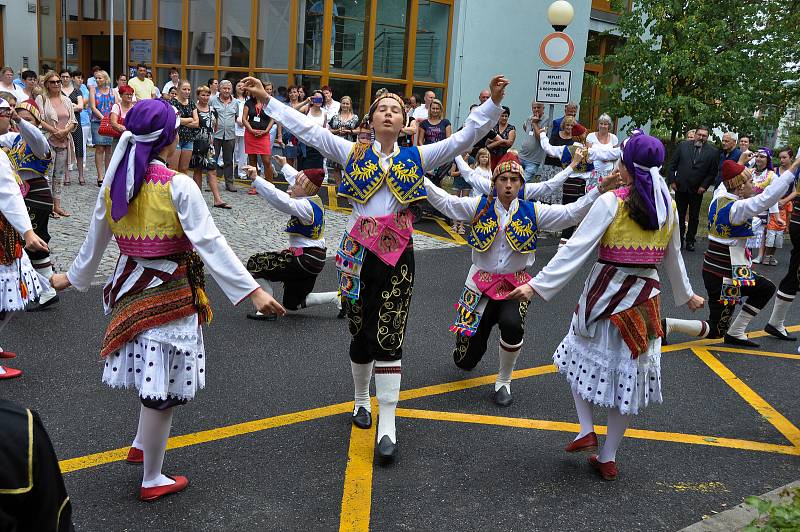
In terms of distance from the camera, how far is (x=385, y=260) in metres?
4.39

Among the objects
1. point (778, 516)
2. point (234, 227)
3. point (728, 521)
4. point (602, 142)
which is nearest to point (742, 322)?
point (728, 521)

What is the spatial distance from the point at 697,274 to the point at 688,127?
8.55 m

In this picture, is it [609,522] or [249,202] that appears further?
[249,202]

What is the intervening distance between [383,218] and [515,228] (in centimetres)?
122

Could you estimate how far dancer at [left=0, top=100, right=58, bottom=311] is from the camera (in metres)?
6.58

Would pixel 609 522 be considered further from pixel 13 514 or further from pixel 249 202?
pixel 249 202

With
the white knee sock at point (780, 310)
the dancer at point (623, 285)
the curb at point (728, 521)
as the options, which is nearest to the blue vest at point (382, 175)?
the dancer at point (623, 285)

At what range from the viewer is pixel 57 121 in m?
11.8

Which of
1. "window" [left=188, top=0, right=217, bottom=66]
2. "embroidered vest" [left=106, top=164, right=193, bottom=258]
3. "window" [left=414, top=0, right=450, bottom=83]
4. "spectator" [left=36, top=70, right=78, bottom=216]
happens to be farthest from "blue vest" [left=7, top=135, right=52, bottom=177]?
"window" [left=414, top=0, right=450, bottom=83]

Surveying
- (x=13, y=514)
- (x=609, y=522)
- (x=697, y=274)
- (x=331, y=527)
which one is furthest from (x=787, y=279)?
(x=13, y=514)

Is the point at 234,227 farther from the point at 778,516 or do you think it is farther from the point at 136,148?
the point at 778,516

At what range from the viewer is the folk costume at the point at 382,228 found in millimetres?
4430

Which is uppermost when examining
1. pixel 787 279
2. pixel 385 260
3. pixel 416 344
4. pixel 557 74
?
pixel 557 74

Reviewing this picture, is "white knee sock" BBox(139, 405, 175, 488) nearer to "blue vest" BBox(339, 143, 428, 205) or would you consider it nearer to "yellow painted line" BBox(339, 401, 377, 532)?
"yellow painted line" BBox(339, 401, 377, 532)
